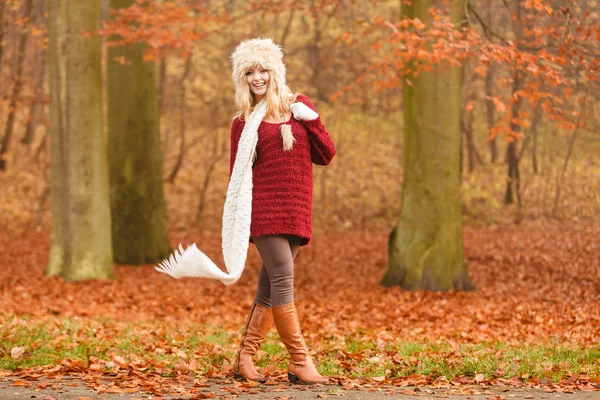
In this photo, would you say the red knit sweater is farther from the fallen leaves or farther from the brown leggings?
the fallen leaves

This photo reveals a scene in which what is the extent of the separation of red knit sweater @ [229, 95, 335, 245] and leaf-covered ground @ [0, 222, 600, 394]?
1.07 metres

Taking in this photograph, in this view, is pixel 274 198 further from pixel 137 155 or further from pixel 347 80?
pixel 347 80

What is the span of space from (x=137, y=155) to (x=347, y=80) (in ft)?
32.2

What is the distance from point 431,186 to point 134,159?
5772 mm

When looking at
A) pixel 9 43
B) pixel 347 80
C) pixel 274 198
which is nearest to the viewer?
pixel 274 198

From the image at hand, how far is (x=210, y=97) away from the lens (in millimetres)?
22453

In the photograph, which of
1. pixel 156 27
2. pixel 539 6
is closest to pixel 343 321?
pixel 539 6

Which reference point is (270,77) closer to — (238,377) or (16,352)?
(238,377)

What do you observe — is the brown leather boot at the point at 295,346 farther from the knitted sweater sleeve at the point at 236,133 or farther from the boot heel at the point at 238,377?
the knitted sweater sleeve at the point at 236,133

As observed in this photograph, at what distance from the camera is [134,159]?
1404 cm

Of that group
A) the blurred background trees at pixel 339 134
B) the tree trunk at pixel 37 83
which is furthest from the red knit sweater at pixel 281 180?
the tree trunk at pixel 37 83

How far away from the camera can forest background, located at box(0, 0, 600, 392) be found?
25.2 ft

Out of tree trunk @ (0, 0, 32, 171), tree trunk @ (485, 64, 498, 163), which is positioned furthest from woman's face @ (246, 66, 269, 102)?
tree trunk @ (485, 64, 498, 163)

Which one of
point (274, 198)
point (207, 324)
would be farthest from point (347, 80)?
point (274, 198)
